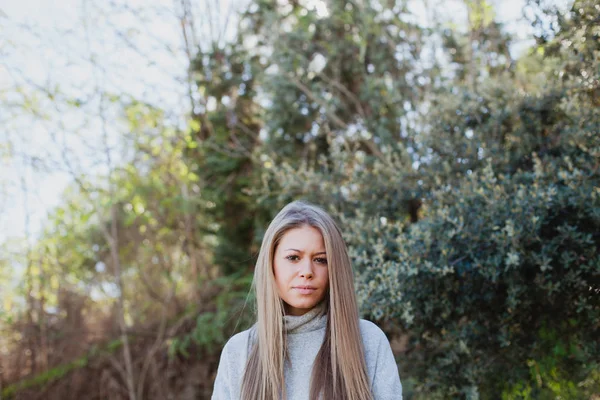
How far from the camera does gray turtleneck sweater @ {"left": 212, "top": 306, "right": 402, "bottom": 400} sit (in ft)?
6.59

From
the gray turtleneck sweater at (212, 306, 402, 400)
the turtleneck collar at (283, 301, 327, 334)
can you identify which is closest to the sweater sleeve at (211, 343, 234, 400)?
the gray turtleneck sweater at (212, 306, 402, 400)

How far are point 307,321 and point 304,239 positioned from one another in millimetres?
299

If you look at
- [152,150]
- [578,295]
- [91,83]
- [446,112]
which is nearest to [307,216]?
[578,295]

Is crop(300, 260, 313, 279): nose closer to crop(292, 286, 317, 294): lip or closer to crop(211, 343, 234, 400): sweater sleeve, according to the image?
crop(292, 286, 317, 294): lip

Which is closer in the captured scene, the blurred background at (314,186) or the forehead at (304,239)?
the forehead at (304,239)

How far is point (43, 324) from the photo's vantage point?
6449 millimetres

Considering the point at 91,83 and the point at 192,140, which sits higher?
the point at 91,83

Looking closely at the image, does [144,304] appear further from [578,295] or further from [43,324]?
[578,295]

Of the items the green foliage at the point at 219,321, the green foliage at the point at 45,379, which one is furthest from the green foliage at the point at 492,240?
the green foliage at the point at 45,379

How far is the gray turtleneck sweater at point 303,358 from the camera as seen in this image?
6.59ft

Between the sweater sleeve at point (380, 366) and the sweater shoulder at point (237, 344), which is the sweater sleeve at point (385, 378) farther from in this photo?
the sweater shoulder at point (237, 344)

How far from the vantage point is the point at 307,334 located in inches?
83.2

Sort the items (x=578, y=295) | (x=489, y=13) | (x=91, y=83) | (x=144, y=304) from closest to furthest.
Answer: (x=578, y=295), (x=489, y=13), (x=91, y=83), (x=144, y=304)

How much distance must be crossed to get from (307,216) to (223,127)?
4.02m
